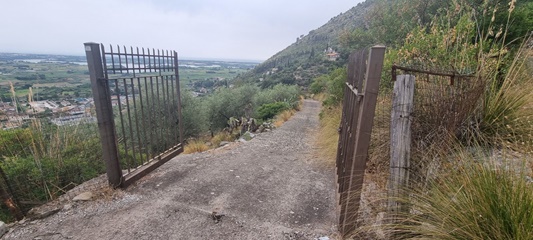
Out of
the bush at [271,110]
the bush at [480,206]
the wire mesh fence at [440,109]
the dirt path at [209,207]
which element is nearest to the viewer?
the bush at [480,206]

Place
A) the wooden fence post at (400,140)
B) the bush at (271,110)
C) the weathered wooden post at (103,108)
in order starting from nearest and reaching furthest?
the wooden fence post at (400,140), the weathered wooden post at (103,108), the bush at (271,110)

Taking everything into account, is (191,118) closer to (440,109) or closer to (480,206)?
(440,109)

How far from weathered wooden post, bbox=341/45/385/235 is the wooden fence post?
0.65ft

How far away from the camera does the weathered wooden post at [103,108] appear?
294 centimetres

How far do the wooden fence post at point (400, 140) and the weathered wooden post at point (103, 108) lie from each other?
10.1ft

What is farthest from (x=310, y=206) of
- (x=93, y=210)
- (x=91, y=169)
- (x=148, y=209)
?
(x=91, y=169)

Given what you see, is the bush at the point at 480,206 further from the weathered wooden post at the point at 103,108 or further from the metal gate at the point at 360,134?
the weathered wooden post at the point at 103,108

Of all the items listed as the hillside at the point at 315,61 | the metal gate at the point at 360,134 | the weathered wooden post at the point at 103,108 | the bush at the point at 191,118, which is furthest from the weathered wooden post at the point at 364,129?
the hillside at the point at 315,61

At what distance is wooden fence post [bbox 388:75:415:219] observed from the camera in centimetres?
178

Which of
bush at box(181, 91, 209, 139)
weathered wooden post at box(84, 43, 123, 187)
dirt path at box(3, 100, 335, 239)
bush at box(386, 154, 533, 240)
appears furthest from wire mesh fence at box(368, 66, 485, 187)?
bush at box(181, 91, 209, 139)

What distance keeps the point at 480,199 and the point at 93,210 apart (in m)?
3.58

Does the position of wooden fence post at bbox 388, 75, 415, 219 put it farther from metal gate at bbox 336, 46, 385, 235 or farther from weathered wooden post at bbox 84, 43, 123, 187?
weathered wooden post at bbox 84, 43, 123, 187

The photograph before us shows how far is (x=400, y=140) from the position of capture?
1.84 m

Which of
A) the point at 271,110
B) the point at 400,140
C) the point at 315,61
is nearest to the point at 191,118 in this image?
the point at 271,110
